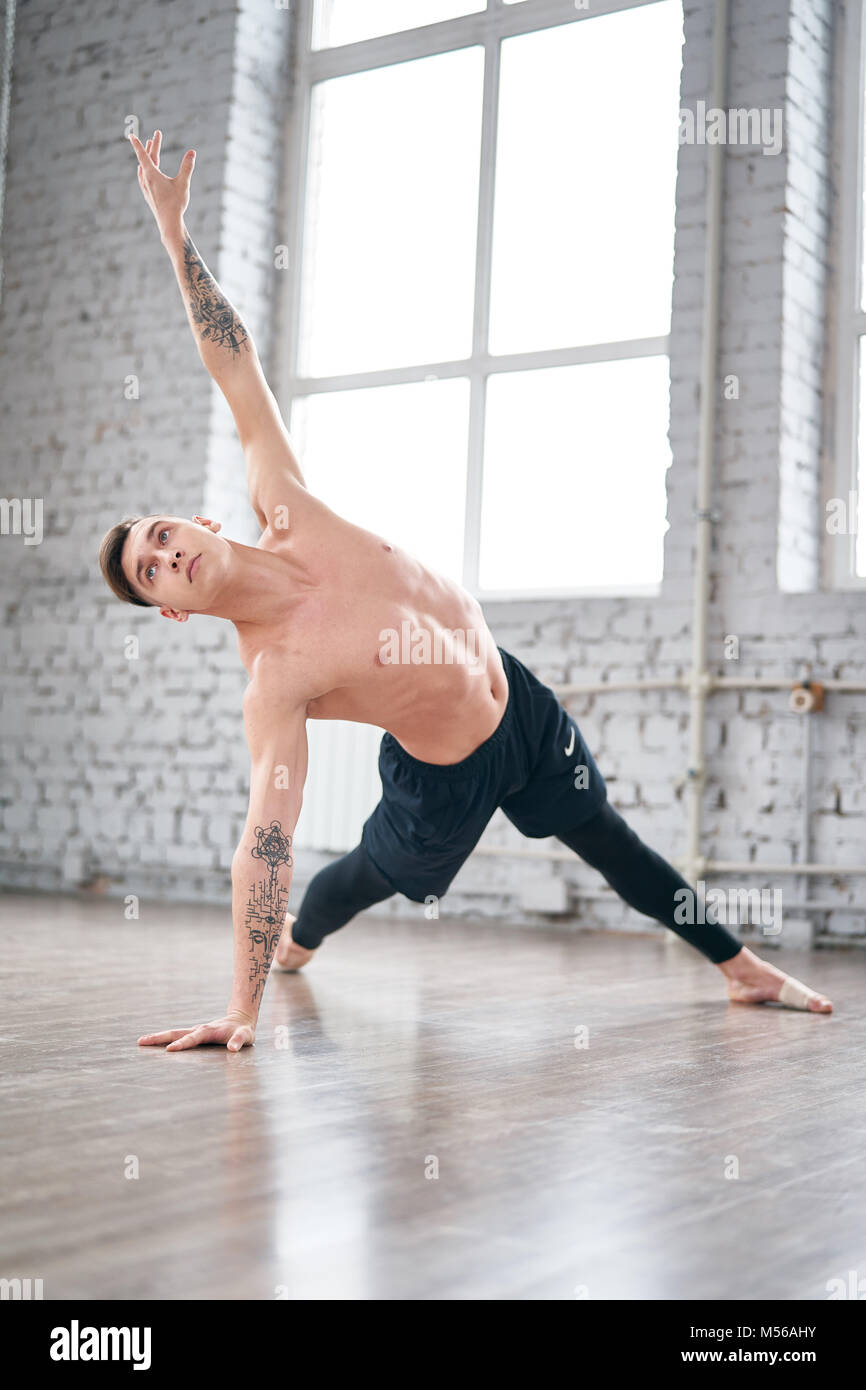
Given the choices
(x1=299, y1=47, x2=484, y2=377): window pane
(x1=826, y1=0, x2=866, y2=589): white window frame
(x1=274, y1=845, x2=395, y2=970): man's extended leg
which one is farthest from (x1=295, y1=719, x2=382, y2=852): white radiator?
(x1=274, y1=845, x2=395, y2=970): man's extended leg

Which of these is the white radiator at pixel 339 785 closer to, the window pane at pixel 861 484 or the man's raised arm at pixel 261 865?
the window pane at pixel 861 484

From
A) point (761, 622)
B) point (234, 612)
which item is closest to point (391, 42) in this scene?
point (761, 622)

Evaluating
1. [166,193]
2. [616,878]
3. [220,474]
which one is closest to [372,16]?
[220,474]

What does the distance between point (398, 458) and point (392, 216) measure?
111 centimetres

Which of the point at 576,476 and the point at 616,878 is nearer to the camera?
the point at 616,878

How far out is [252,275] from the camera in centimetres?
625

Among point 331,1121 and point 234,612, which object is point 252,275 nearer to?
point 234,612

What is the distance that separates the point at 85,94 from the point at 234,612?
5233 millimetres

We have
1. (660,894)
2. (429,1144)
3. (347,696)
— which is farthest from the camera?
(660,894)

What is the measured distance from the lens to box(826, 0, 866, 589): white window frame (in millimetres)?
5031

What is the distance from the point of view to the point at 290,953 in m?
3.38

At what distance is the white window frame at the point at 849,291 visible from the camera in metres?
5.03

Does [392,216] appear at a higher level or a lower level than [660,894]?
higher

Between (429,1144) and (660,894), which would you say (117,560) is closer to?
(429,1144)
